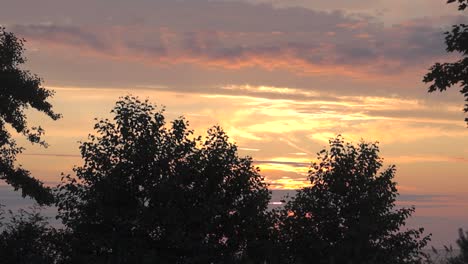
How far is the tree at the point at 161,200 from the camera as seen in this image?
37.3 meters

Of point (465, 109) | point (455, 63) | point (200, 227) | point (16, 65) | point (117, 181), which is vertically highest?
point (16, 65)

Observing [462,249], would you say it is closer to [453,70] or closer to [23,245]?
[453,70]

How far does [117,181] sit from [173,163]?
396cm

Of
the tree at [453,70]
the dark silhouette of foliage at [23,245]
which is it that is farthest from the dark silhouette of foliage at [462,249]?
the dark silhouette of foliage at [23,245]

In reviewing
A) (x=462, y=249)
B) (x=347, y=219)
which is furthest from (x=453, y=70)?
(x=347, y=219)

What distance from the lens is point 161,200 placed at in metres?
38.3

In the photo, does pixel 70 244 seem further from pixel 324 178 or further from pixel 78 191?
pixel 324 178

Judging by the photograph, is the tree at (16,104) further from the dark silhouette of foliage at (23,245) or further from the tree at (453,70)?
the tree at (453,70)

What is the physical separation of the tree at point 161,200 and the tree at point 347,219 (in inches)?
104

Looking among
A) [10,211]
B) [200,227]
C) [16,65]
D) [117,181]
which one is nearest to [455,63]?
[200,227]

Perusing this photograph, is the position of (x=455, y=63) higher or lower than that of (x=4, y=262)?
higher

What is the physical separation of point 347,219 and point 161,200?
12086 millimetres

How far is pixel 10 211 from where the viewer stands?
5275 cm

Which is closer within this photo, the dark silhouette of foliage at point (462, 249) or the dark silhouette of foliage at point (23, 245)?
the dark silhouette of foliage at point (462, 249)
